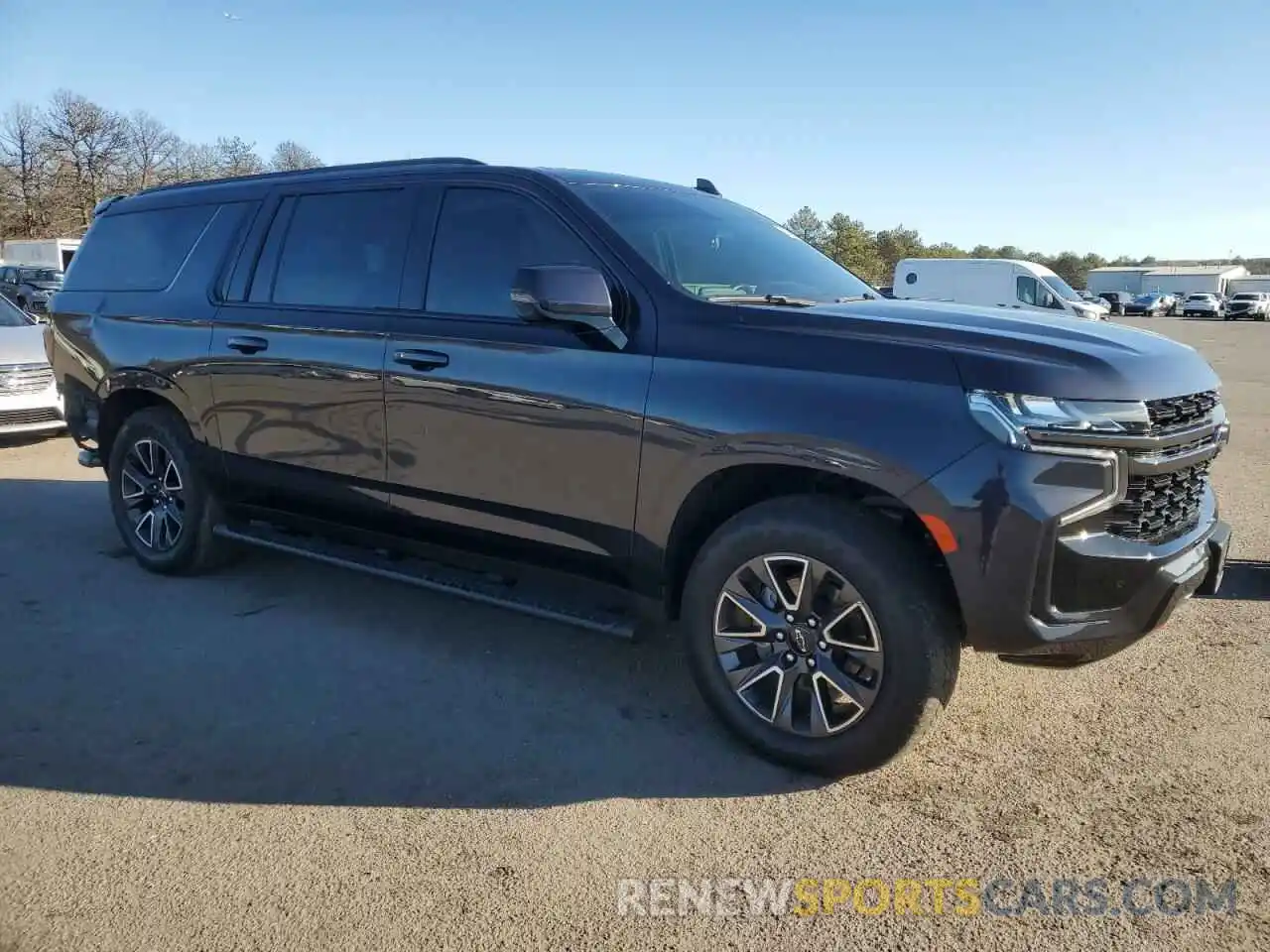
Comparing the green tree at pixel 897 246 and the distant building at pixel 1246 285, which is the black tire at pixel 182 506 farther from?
the distant building at pixel 1246 285

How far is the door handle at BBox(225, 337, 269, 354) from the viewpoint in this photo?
15.2 feet

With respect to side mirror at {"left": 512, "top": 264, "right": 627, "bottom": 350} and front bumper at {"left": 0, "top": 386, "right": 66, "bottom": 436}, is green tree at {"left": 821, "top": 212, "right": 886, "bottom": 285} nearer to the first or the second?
front bumper at {"left": 0, "top": 386, "right": 66, "bottom": 436}

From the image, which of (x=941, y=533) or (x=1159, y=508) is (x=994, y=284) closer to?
(x=1159, y=508)

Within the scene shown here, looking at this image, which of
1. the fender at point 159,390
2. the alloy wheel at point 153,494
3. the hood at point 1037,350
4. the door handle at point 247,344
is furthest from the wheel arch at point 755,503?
the alloy wheel at point 153,494

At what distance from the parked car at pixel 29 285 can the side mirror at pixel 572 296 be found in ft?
90.2

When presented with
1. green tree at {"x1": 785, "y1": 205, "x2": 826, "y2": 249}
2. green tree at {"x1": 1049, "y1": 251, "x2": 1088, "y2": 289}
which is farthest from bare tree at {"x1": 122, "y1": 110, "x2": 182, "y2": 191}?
green tree at {"x1": 1049, "y1": 251, "x2": 1088, "y2": 289}

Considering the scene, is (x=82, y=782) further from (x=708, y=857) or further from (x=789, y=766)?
(x=789, y=766)

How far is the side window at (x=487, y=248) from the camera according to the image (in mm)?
3818

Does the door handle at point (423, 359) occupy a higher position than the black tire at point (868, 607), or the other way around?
the door handle at point (423, 359)

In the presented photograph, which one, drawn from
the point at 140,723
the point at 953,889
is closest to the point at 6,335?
the point at 140,723

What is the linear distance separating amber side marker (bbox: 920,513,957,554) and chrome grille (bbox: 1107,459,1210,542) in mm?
466

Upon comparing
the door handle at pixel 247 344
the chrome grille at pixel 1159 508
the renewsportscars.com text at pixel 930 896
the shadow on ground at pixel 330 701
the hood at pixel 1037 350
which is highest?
the hood at pixel 1037 350

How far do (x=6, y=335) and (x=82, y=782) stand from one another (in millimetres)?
8016

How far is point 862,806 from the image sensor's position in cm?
310
